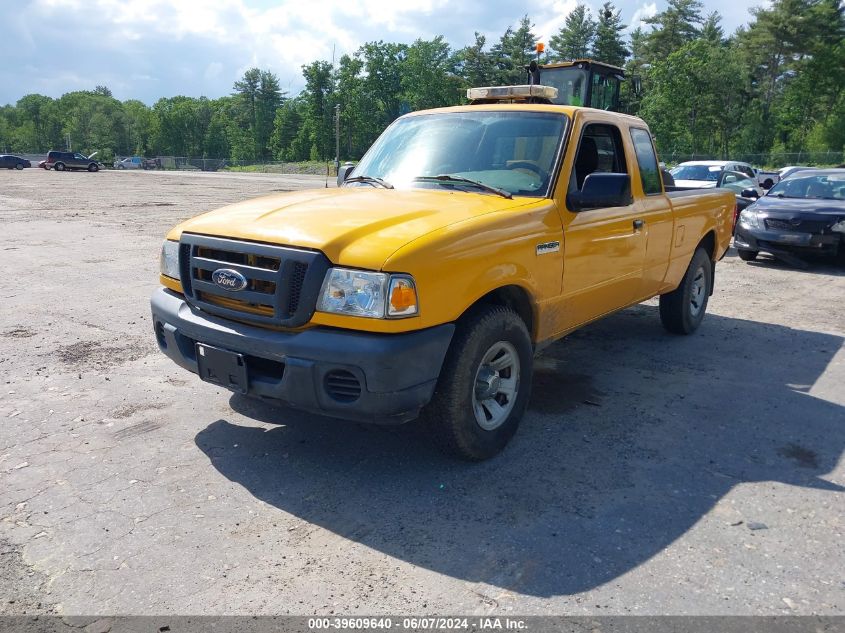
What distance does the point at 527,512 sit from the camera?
3.39m

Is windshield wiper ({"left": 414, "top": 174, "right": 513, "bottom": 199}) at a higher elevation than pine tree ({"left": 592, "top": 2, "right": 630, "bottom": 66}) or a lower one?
lower

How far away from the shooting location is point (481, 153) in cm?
461

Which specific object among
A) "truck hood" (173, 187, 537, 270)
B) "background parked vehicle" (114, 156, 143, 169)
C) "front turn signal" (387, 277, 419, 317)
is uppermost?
"background parked vehicle" (114, 156, 143, 169)

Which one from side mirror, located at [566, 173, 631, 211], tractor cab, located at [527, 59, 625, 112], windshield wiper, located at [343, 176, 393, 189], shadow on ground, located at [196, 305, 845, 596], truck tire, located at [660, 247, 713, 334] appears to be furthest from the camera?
tractor cab, located at [527, 59, 625, 112]

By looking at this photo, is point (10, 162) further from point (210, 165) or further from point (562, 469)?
point (562, 469)

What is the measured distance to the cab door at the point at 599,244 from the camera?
4520 mm

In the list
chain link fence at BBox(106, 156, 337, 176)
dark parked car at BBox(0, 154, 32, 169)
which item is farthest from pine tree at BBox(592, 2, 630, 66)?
dark parked car at BBox(0, 154, 32, 169)

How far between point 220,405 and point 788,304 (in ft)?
23.7

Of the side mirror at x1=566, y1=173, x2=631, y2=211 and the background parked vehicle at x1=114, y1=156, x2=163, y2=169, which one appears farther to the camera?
the background parked vehicle at x1=114, y1=156, x2=163, y2=169

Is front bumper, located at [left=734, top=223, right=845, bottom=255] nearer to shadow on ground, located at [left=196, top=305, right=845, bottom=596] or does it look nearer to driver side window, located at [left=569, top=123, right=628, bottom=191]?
shadow on ground, located at [left=196, top=305, right=845, bottom=596]

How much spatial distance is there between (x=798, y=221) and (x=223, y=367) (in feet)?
33.9

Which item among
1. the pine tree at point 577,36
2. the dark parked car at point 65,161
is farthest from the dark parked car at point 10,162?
the pine tree at point 577,36

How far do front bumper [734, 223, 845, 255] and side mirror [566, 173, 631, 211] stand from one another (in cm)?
800

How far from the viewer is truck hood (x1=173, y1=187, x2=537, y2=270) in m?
3.35
